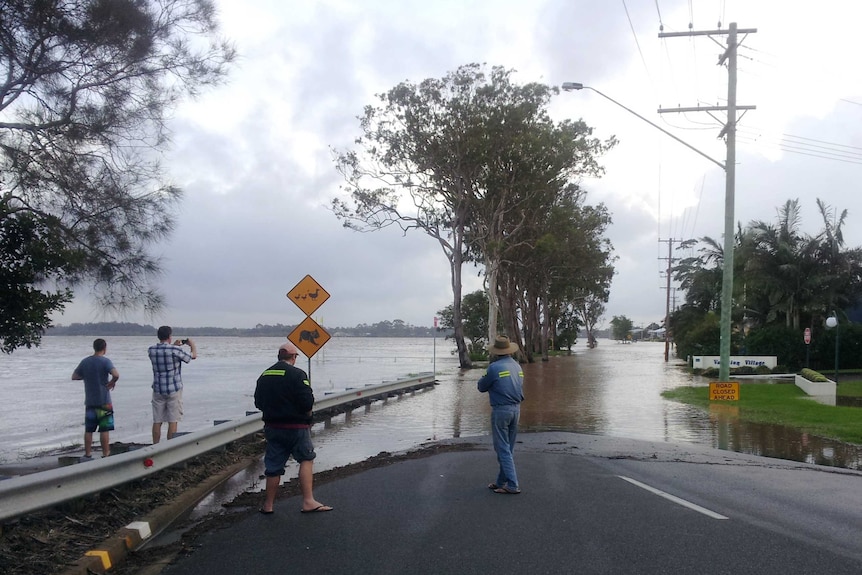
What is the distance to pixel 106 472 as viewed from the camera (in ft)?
24.8

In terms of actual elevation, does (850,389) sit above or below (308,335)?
below

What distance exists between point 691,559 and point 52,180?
10.3m

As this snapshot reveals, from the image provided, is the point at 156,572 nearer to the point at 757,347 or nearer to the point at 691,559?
the point at 691,559

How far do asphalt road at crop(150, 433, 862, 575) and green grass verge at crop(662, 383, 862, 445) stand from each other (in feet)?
19.6

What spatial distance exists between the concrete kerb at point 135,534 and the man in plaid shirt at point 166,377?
1.89 m

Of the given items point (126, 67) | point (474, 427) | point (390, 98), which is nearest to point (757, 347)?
point (390, 98)

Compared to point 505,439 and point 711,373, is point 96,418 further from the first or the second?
point 711,373

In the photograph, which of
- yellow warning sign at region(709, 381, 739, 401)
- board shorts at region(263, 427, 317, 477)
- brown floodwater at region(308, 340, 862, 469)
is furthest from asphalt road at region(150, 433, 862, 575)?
yellow warning sign at region(709, 381, 739, 401)

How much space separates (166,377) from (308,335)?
197 inches

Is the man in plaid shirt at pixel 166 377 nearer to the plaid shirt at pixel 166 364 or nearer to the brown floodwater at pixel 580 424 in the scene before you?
the plaid shirt at pixel 166 364

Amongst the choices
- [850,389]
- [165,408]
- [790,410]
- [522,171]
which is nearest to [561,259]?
[522,171]

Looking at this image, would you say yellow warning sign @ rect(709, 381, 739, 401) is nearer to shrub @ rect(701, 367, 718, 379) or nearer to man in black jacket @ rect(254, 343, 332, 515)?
shrub @ rect(701, 367, 718, 379)

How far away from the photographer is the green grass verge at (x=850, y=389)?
2573 cm

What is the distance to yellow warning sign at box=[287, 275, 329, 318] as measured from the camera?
16.2m
